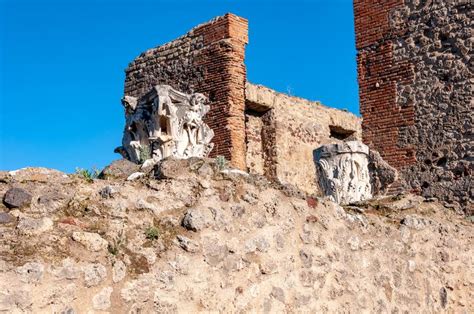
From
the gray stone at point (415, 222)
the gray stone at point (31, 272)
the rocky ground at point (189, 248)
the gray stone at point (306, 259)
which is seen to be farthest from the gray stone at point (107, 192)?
the gray stone at point (415, 222)

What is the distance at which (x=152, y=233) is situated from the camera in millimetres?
4324

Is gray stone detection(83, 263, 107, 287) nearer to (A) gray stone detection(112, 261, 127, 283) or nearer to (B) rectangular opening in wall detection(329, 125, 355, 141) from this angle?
(A) gray stone detection(112, 261, 127, 283)

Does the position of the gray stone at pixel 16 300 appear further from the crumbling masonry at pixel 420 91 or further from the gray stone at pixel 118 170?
the crumbling masonry at pixel 420 91

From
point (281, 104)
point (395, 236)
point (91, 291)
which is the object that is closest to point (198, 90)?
point (281, 104)

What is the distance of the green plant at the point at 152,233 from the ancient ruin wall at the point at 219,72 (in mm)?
8565

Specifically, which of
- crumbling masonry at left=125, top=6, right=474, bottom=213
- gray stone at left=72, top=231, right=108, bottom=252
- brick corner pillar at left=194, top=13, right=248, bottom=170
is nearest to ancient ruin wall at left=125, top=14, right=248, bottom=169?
brick corner pillar at left=194, top=13, right=248, bottom=170

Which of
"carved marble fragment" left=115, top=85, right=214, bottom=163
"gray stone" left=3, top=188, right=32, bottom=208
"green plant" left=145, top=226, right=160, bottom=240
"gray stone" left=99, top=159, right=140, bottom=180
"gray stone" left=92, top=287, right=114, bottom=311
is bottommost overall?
"gray stone" left=92, top=287, right=114, bottom=311

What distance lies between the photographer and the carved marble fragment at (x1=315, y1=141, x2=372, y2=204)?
8055mm

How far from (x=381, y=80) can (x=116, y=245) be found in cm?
646

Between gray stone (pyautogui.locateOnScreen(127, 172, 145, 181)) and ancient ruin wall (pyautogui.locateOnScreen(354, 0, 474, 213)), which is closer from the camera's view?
gray stone (pyautogui.locateOnScreen(127, 172, 145, 181))

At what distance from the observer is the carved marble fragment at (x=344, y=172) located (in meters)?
8.05

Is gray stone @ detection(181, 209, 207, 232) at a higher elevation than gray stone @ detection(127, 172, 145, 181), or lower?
lower

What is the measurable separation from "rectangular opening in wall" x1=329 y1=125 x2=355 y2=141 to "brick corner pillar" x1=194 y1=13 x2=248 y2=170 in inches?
180

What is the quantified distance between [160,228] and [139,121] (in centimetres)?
298
